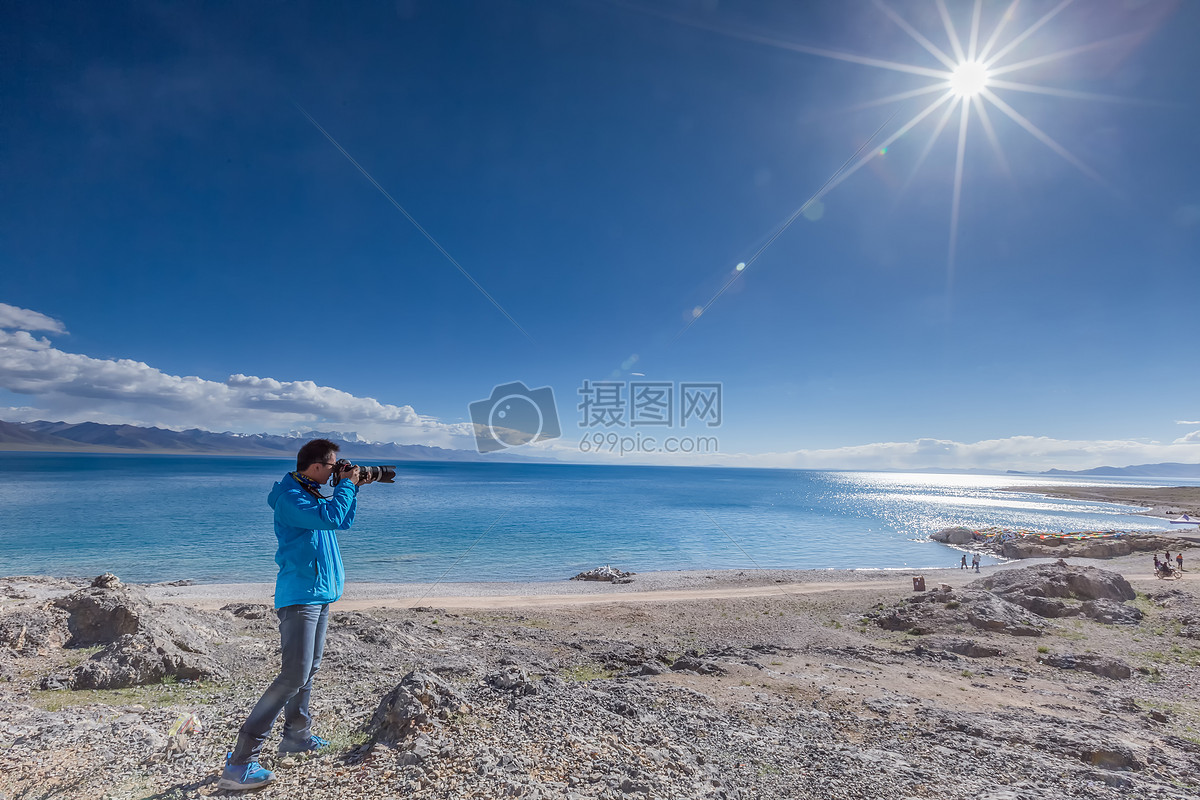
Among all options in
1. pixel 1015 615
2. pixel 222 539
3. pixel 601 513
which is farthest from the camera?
pixel 601 513

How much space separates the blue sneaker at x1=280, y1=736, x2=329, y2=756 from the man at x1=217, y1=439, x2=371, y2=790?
0.18m

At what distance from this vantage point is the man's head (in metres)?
3.90

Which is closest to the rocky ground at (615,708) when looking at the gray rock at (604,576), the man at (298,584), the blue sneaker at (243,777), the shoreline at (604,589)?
the blue sneaker at (243,777)

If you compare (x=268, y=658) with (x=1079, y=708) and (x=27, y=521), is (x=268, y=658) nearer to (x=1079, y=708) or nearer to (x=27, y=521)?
(x=1079, y=708)

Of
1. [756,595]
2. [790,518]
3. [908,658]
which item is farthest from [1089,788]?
[790,518]

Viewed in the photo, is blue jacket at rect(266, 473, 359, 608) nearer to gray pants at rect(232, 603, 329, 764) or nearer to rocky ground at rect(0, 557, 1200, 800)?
gray pants at rect(232, 603, 329, 764)

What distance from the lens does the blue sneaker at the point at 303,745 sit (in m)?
3.99

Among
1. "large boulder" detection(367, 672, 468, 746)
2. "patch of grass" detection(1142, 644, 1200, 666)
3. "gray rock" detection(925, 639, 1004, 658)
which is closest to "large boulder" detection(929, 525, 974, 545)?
"patch of grass" detection(1142, 644, 1200, 666)

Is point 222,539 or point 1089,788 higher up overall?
point 1089,788

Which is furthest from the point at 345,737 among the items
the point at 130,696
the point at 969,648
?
the point at 969,648

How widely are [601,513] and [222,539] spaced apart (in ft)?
119

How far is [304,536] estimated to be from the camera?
374 cm

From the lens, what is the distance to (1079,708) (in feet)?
21.9

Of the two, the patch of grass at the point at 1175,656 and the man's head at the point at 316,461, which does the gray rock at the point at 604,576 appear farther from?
the man's head at the point at 316,461
